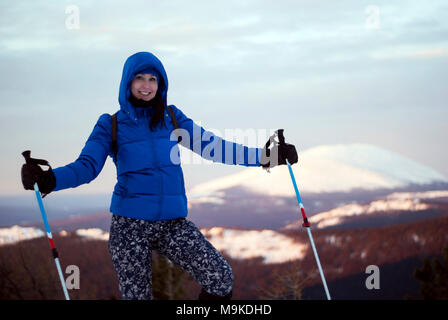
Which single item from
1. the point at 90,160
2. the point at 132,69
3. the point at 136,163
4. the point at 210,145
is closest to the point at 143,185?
the point at 136,163

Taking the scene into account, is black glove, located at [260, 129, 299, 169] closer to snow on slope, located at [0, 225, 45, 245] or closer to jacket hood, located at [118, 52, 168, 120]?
jacket hood, located at [118, 52, 168, 120]

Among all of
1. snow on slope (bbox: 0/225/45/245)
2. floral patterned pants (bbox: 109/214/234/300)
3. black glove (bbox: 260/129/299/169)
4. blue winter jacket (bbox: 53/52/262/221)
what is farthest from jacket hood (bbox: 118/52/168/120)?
snow on slope (bbox: 0/225/45/245)

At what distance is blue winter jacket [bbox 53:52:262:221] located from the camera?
3.29 m

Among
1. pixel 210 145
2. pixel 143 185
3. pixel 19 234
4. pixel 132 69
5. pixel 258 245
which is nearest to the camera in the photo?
pixel 143 185

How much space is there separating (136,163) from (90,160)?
30 cm

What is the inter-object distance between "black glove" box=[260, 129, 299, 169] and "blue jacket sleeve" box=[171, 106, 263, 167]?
15 centimetres

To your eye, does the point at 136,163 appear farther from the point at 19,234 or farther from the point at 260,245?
the point at 260,245

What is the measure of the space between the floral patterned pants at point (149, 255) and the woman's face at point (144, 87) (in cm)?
85

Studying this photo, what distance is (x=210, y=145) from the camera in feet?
12.2

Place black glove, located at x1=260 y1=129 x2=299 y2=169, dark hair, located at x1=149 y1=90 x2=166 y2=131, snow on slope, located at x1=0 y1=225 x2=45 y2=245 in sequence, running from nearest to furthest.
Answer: dark hair, located at x1=149 y1=90 x2=166 y2=131
black glove, located at x1=260 y1=129 x2=299 y2=169
snow on slope, located at x1=0 y1=225 x2=45 y2=245

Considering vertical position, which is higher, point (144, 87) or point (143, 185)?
point (144, 87)

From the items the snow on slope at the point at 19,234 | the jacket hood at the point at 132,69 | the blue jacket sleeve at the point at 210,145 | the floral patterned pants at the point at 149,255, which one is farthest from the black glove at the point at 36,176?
the snow on slope at the point at 19,234

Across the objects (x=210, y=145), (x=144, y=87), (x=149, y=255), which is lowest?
(x=149, y=255)
